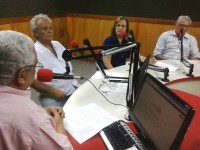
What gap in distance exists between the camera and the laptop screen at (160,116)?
864mm

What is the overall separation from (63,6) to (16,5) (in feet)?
4.18

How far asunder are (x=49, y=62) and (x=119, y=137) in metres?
1.22

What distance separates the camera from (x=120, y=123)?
130cm

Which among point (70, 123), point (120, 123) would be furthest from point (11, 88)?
point (120, 123)

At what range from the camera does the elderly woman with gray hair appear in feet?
6.74

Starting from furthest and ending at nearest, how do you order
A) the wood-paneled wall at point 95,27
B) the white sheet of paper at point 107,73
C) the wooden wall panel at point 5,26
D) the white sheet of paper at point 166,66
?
the wood-paneled wall at point 95,27 < the wooden wall panel at point 5,26 < the white sheet of paper at point 166,66 < the white sheet of paper at point 107,73

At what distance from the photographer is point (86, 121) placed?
136 cm

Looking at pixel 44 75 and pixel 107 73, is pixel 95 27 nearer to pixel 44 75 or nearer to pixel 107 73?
pixel 107 73

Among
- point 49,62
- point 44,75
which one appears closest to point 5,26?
point 49,62

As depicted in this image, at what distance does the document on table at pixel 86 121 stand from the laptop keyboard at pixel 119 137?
6 cm

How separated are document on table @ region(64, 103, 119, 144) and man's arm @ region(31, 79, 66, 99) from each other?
569 millimetres

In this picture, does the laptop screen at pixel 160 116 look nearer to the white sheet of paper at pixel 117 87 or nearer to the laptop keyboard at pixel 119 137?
the laptop keyboard at pixel 119 137

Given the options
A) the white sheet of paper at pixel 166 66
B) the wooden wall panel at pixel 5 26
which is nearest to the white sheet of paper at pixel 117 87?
the white sheet of paper at pixel 166 66

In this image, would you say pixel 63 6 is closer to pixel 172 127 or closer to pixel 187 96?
pixel 187 96
